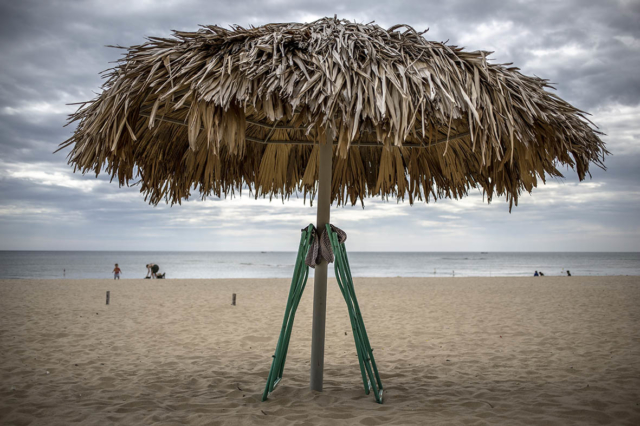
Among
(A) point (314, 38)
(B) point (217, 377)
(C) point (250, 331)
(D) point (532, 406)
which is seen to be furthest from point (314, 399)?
(C) point (250, 331)

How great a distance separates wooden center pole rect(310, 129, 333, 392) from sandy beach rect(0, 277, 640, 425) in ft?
1.12

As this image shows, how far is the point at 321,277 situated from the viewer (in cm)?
290

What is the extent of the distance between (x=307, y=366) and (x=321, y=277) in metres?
1.61

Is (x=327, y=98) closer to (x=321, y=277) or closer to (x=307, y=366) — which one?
(x=321, y=277)

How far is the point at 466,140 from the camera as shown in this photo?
3.22m

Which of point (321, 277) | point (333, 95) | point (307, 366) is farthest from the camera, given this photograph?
point (307, 366)

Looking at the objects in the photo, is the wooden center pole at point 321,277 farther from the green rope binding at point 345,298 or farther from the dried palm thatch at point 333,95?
the dried palm thatch at point 333,95

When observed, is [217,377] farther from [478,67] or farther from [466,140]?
[478,67]

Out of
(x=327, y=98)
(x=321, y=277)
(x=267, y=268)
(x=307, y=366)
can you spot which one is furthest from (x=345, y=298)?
(x=267, y=268)

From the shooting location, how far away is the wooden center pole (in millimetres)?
2904

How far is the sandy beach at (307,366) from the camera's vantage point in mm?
2748

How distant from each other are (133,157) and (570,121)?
10.0 ft

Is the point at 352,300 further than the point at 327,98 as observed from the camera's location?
Yes

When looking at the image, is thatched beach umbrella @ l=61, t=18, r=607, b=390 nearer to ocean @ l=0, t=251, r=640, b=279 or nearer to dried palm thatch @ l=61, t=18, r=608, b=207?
dried palm thatch @ l=61, t=18, r=608, b=207
